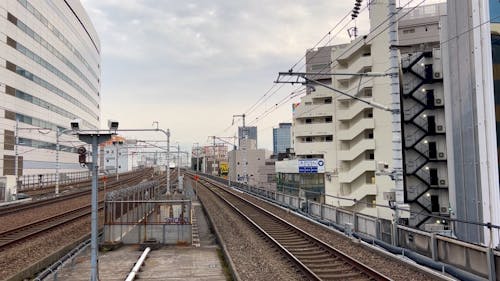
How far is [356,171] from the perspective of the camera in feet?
162

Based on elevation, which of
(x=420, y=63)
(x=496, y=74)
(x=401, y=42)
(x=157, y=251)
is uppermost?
(x=401, y=42)

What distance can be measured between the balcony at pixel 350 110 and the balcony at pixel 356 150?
387 centimetres

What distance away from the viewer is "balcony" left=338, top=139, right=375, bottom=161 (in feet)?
157

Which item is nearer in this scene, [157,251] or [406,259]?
[406,259]

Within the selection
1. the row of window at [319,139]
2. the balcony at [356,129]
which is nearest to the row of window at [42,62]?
the row of window at [319,139]

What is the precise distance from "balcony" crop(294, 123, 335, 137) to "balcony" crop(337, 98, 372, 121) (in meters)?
4.58

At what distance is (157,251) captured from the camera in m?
16.0

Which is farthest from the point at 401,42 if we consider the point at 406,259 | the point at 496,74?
the point at 406,259

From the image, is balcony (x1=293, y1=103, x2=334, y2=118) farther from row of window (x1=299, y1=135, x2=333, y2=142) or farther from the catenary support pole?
the catenary support pole

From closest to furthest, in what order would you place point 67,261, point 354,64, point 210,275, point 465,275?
point 465,275 < point 210,275 < point 67,261 < point 354,64

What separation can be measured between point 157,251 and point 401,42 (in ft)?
171

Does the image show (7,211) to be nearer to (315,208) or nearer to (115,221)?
(115,221)

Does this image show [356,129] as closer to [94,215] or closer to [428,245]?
[428,245]

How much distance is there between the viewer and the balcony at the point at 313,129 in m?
57.2
